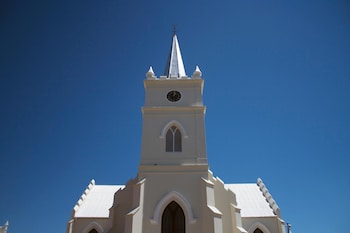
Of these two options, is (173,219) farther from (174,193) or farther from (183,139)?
(183,139)

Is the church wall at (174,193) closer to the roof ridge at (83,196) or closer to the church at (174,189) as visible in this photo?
the church at (174,189)

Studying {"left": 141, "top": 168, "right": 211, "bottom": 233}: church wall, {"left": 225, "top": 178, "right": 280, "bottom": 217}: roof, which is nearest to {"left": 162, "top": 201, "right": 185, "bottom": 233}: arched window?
{"left": 141, "top": 168, "right": 211, "bottom": 233}: church wall

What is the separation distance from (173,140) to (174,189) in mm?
3984

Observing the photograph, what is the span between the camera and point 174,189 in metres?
20.1

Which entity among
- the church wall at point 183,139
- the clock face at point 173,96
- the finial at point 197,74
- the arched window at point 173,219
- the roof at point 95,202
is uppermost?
the finial at point 197,74

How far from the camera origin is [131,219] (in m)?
18.5

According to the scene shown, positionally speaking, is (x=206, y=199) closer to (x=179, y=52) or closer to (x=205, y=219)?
(x=205, y=219)

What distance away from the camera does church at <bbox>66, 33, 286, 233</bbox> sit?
19203mm

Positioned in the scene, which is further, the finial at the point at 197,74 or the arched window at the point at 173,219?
the finial at the point at 197,74

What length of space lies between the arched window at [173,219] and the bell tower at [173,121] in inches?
126

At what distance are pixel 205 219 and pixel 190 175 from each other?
10.9ft

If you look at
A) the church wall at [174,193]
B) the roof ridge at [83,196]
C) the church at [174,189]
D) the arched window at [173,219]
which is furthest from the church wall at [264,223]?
the roof ridge at [83,196]

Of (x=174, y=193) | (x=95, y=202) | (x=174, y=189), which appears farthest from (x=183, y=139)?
(x=95, y=202)

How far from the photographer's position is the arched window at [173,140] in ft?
71.7
